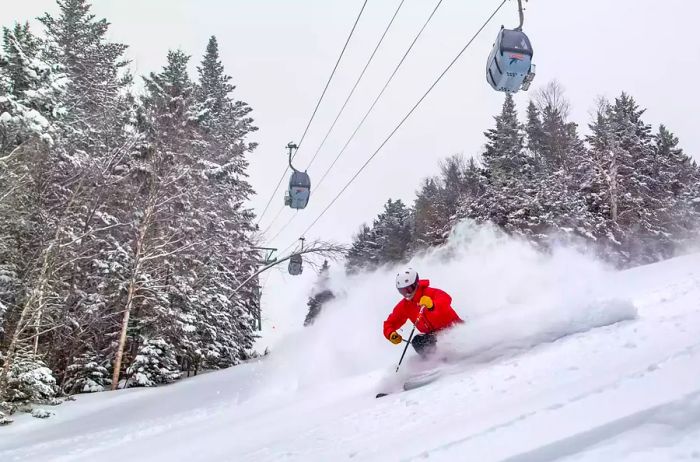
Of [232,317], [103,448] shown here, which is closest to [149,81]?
[232,317]

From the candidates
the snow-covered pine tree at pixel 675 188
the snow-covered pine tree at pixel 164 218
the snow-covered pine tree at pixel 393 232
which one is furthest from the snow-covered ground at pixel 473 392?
the snow-covered pine tree at pixel 393 232

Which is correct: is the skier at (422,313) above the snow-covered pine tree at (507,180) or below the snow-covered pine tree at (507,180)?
below

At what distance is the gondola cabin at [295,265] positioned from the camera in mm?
22922

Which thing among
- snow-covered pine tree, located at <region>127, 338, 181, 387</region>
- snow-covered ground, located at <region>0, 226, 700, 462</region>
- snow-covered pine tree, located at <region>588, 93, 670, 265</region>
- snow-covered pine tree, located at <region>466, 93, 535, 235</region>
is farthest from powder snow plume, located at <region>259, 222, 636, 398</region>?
snow-covered pine tree, located at <region>588, 93, 670, 265</region>

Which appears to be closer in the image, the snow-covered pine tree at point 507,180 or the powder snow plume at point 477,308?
the powder snow plume at point 477,308

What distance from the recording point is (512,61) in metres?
10.8

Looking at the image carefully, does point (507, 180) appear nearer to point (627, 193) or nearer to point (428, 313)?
point (627, 193)

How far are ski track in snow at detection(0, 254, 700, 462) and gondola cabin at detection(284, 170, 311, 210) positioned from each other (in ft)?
32.9

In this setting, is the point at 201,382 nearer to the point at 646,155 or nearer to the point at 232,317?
the point at 232,317

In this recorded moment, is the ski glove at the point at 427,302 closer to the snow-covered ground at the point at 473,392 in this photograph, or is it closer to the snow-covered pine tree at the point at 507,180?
the snow-covered ground at the point at 473,392

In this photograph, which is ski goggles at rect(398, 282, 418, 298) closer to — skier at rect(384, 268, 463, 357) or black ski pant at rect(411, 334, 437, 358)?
skier at rect(384, 268, 463, 357)

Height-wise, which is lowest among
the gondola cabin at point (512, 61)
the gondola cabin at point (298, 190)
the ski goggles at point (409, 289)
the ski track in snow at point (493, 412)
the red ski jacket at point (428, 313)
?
the ski track in snow at point (493, 412)

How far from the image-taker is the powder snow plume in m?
6.80

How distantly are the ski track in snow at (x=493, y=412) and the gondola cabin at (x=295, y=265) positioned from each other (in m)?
12.2
